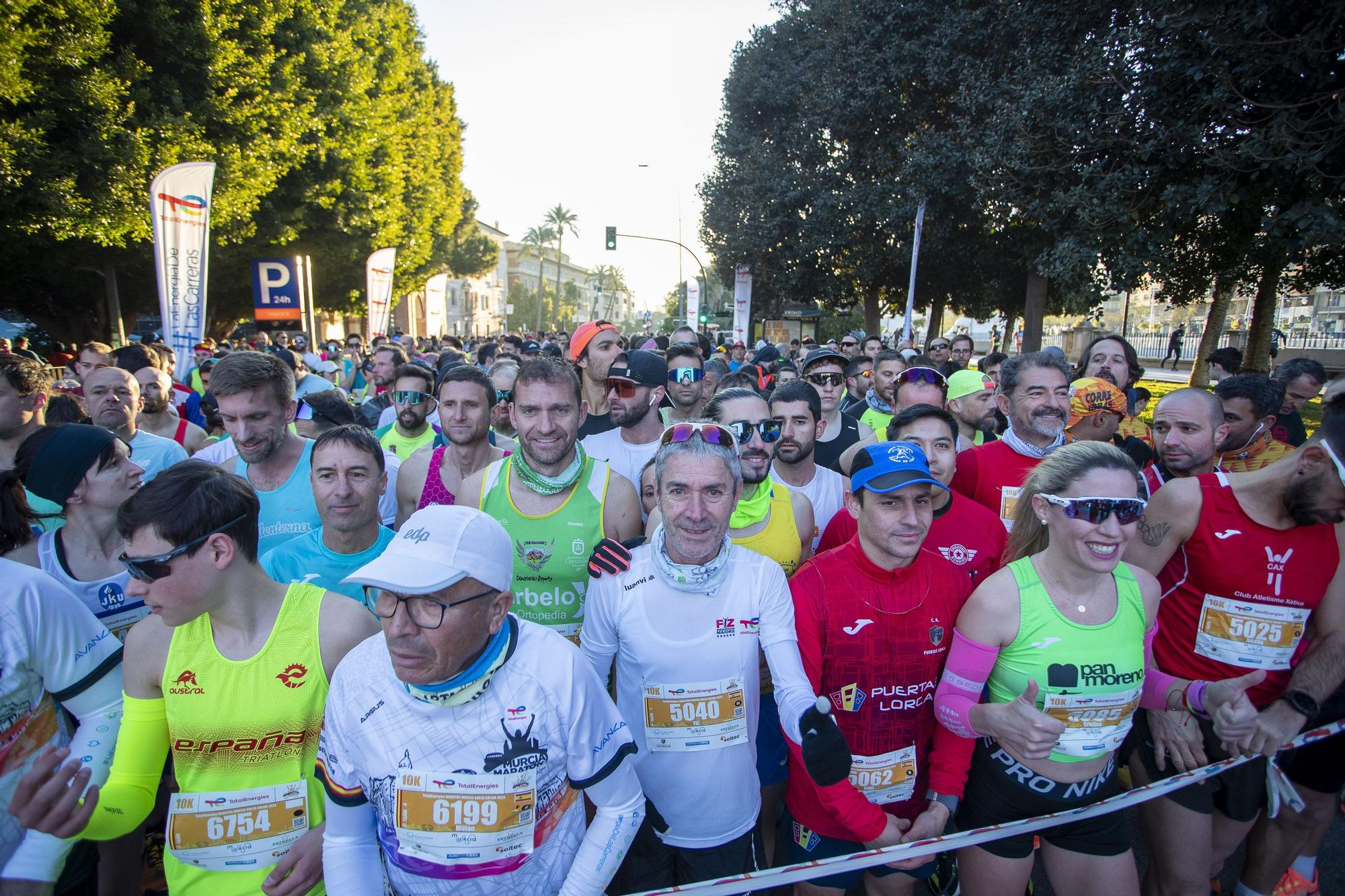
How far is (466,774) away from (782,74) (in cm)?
2752

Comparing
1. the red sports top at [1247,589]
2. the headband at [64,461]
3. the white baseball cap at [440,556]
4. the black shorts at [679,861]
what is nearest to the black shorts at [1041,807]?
the red sports top at [1247,589]

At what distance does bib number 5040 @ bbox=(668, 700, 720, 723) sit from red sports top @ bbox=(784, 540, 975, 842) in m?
0.33

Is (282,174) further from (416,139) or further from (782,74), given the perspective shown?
(782,74)

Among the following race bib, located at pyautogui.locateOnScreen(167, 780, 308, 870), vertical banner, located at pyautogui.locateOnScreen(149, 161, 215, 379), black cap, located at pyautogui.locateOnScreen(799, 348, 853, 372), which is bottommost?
race bib, located at pyautogui.locateOnScreen(167, 780, 308, 870)

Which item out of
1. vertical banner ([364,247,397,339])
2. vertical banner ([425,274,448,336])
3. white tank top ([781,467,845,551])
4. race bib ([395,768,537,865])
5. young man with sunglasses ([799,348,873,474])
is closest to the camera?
→ race bib ([395,768,537,865])

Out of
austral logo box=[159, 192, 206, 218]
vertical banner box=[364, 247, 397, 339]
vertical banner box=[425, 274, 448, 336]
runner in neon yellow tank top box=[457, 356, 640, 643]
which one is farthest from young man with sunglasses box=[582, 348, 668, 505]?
vertical banner box=[425, 274, 448, 336]

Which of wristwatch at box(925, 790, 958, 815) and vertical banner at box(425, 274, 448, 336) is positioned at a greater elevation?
vertical banner at box(425, 274, 448, 336)

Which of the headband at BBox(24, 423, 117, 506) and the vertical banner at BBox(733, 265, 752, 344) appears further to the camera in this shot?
the vertical banner at BBox(733, 265, 752, 344)

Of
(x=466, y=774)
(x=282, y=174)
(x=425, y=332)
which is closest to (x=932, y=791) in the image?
(x=466, y=774)

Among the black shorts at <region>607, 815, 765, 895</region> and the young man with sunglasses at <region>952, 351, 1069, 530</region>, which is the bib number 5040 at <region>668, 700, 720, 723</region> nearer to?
the black shorts at <region>607, 815, 765, 895</region>

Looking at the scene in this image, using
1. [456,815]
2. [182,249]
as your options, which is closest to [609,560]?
[456,815]

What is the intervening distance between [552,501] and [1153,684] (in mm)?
2677

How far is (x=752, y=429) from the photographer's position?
3.45 metres

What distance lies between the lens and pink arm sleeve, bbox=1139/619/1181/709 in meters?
2.74
